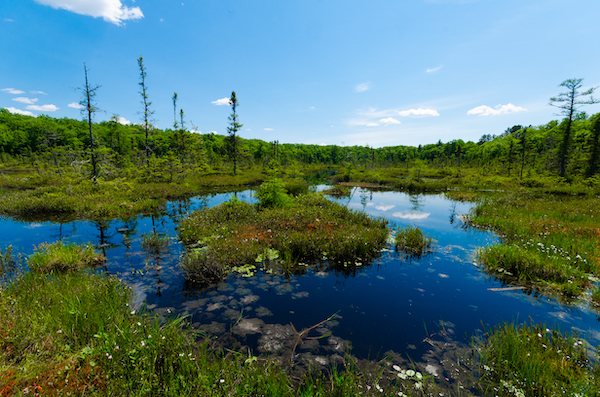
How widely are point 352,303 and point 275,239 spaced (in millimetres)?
4514

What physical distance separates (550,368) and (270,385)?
4.19 metres

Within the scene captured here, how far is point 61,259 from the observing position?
715cm

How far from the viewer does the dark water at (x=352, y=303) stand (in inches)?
187

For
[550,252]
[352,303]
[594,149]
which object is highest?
[594,149]

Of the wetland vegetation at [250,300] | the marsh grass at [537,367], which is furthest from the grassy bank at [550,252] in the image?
the marsh grass at [537,367]

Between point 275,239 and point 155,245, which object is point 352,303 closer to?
point 275,239

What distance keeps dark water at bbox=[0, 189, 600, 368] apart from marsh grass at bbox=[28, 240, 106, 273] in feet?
2.07

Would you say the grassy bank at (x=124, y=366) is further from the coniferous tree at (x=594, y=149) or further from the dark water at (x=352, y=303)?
the coniferous tree at (x=594, y=149)

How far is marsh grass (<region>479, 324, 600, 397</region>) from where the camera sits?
10.8 feet

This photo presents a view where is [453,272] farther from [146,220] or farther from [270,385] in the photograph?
[146,220]

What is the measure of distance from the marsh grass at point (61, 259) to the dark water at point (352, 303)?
630 mm

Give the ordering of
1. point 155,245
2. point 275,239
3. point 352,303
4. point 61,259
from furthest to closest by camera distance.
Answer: point 275,239
point 155,245
point 61,259
point 352,303

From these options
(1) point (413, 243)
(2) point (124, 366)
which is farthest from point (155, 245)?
(1) point (413, 243)

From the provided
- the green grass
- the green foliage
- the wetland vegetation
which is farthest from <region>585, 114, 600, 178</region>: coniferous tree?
the green foliage
